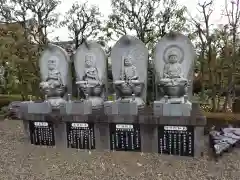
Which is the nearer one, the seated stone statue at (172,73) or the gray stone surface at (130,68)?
the seated stone statue at (172,73)

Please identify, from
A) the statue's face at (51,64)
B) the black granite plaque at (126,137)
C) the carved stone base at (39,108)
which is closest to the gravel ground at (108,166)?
the black granite plaque at (126,137)

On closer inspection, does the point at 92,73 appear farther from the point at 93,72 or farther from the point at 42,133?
the point at 42,133

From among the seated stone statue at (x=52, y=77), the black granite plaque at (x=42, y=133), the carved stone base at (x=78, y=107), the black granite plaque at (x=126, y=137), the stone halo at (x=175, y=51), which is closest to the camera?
the black granite plaque at (x=126, y=137)

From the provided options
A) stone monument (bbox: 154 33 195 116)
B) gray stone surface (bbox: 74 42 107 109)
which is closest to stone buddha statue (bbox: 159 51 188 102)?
stone monument (bbox: 154 33 195 116)

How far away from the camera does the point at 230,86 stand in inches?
316

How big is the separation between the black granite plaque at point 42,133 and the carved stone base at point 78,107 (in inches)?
18.9

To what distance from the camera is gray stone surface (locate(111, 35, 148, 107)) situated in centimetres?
475

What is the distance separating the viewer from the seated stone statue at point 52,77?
5.07 metres

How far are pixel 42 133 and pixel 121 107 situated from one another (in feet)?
5.65

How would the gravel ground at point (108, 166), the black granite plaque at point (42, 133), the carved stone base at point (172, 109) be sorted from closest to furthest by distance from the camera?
the gravel ground at point (108, 166) → the carved stone base at point (172, 109) → the black granite plaque at point (42, 133)

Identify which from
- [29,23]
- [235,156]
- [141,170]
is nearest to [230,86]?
[235,156]

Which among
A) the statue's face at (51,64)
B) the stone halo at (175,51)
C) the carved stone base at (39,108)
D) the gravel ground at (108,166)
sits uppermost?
the stone halo at (175,51)

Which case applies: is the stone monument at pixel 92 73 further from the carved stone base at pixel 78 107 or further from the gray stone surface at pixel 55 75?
the gray stone surface at pixel 55 75

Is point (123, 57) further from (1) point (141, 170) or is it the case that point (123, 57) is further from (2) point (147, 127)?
(1) point (141, 170)
